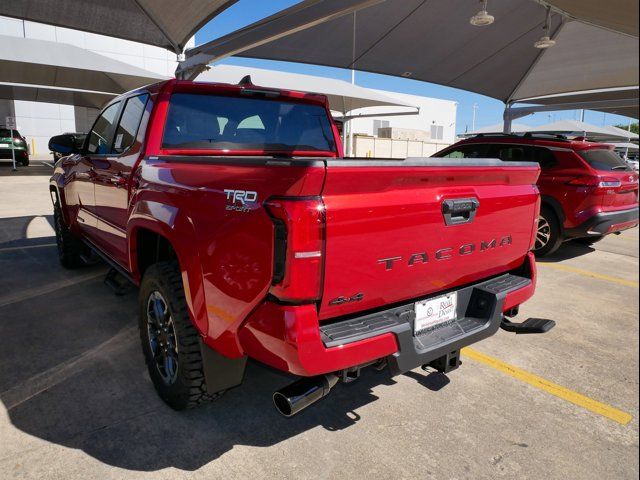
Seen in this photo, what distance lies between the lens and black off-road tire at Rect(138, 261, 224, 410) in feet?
7.75

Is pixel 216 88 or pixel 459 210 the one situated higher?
pixel 216 88

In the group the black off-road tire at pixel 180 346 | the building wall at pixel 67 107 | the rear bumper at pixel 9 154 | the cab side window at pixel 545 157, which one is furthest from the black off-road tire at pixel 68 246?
the building wall at pixel 67 107

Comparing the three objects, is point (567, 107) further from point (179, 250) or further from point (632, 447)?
point (179, 250)

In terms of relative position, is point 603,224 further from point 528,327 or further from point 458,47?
point 458,47

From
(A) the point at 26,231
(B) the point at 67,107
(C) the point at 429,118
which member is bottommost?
(A) the point at 26,231

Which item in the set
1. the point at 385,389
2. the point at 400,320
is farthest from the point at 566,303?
the point at 400,320

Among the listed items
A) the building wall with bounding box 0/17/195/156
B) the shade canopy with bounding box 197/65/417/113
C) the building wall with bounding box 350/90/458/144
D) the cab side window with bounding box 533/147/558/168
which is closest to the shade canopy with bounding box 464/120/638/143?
the shade canopy with bounding box 197/65/417/113

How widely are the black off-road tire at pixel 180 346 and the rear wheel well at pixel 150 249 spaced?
0.21 m

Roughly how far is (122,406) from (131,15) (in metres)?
7.58

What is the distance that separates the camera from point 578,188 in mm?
6125

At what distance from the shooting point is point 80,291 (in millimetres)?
4781

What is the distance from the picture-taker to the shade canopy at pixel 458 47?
10.0 meters

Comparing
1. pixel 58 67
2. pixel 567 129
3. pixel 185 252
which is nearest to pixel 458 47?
pixel 185 252

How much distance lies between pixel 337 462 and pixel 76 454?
1332 millimetres
